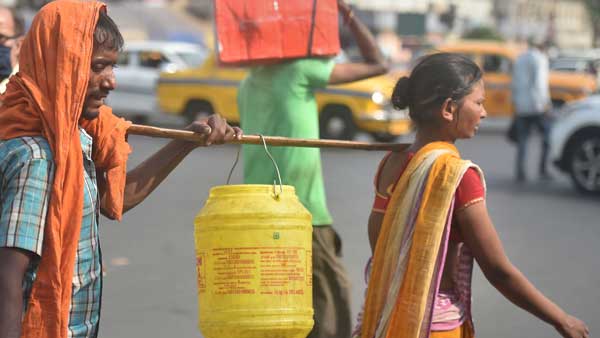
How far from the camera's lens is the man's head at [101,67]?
9.71 feet

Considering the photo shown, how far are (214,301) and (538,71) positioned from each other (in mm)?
12670

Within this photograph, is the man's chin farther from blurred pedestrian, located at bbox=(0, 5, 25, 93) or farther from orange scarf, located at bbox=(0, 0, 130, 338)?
blurred pedestrian, located at bbox=(0, 5, 25, 93)

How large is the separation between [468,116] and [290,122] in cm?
147

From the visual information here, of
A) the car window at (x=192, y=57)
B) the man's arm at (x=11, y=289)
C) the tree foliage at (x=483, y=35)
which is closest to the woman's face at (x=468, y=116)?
the man's arm at (x=11, y=289)

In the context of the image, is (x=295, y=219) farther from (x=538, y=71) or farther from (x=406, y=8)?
(x=406, y=8)

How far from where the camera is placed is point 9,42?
234 inches

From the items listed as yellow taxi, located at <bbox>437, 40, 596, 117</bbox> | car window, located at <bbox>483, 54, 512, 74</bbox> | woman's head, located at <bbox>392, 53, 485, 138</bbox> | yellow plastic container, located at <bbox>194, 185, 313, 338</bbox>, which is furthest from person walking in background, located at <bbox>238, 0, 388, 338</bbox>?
car window, located at <bbox>483, 54, 512, 74</bbox>

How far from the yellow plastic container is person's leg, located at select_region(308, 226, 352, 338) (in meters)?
1.58

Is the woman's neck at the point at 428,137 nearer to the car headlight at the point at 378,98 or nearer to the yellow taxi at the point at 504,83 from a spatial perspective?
the car headlight at the point at 378,98

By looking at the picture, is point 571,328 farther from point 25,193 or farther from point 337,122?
point 337,122

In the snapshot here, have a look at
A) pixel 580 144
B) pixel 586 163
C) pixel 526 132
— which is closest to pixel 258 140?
pixel 586 163

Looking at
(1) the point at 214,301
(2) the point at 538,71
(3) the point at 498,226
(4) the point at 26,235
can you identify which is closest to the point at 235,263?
(1) the point at 214,301

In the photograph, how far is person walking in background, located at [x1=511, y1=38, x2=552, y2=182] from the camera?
15215mm

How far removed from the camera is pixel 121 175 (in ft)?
10.5
